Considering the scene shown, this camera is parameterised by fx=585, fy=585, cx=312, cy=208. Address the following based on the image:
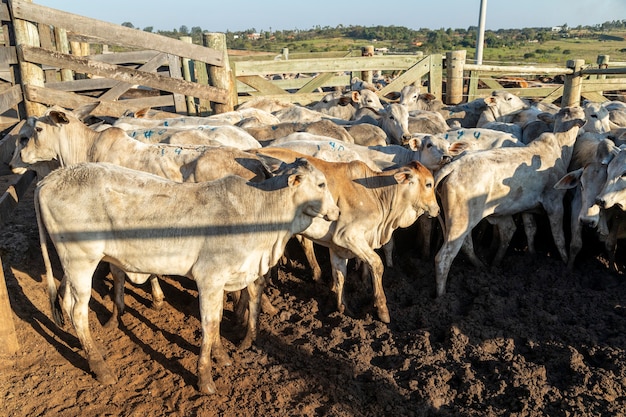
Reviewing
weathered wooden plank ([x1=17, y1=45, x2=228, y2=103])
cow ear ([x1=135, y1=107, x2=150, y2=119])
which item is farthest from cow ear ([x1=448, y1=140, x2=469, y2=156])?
cow ear ([x1=135, y1=107, x2=150, y2=119])

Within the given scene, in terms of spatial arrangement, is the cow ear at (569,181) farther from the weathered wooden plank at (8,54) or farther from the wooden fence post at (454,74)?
the weathered wooden plank at (8,54)

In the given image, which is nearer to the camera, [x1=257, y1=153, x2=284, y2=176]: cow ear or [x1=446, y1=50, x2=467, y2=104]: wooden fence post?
[x1=257, y1=153, x2=284, y2=176]: cow ear

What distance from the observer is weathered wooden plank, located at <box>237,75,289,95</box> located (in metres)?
12.1

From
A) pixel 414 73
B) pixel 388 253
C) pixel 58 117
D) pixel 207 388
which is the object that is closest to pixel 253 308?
pixel 207 388

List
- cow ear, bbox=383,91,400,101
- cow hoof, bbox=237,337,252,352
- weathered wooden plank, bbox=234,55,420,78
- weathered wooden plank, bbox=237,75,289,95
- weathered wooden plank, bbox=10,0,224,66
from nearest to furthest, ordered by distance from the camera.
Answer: cow hoof, bbox=237,337,252,352 < weathered wooden plank, bbox=10,0,224,66 < weathered wooden plank, bbox=234,55,420,78 < weathered wooden plank, bbox=237,75,289,95 < cow ear, bbox=383,91,400,101

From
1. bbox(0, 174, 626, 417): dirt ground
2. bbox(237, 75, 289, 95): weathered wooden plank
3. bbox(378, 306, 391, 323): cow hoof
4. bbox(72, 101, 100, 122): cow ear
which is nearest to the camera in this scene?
bbox(0, 174, 626, 417): dirt ground

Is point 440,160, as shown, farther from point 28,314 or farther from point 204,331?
point 28,314

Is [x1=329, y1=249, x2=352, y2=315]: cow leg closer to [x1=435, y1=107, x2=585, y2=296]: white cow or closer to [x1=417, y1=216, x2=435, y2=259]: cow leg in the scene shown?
[x1=435, y1=107, x2=585, y2=296]: white cow

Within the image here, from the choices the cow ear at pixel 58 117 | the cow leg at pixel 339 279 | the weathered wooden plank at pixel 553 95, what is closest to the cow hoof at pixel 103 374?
the cow leg at pixel 339 279

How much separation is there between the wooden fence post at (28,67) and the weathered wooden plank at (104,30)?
156 millimetres

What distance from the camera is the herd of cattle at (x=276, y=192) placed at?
4.94 meters

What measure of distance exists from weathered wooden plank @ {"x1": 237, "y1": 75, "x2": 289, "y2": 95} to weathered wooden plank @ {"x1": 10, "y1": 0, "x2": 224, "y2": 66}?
11.6 feet

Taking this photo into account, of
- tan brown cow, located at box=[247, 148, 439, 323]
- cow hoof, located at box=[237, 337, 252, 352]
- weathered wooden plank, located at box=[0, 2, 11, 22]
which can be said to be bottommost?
cow hoof, located at box=[237, 337, 252, 352]

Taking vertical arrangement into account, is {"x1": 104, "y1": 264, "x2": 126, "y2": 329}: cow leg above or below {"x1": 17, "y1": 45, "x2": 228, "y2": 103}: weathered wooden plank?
below
